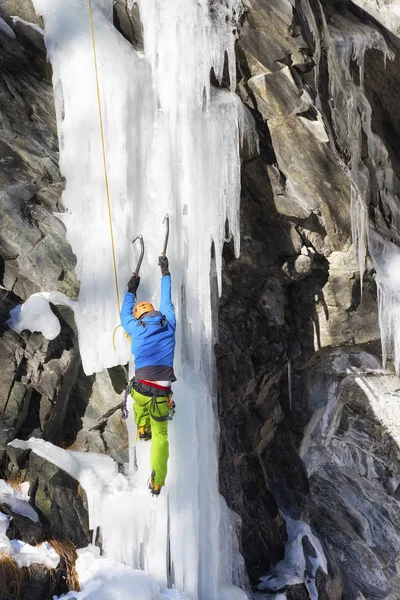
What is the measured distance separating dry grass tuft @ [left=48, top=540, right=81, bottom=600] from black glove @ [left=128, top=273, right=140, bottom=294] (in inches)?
90.4

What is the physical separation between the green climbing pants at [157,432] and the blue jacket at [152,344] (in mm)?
219

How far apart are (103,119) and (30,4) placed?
1557 mm

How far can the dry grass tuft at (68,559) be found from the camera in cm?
621

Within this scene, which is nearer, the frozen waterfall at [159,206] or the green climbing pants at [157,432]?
the green climbing pants at [157,432]

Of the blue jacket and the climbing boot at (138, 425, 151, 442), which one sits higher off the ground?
the blue jacket

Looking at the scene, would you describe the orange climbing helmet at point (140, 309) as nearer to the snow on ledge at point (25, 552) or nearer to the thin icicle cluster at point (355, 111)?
the snow on ledge at point (25, 552)

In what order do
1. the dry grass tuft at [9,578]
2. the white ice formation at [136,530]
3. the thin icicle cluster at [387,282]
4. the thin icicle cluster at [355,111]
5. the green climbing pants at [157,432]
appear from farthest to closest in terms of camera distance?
the thin icicle cluster at [387,282] < the thin icicle cluster at [355,111] < the white ice formation at [136,530] < the green climbing pants at [157,432] < the dry grass tuft at [9,578]

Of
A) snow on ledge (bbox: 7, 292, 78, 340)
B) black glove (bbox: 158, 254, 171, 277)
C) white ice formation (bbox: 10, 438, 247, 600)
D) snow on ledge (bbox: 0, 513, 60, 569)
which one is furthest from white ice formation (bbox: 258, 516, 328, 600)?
black glove (bbox: 158, 254, 171, 277)

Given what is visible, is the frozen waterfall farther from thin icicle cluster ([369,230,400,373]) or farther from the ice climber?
thin icicle cluster ([369,230,400,373])

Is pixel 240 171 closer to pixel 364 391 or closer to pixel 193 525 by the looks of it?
pixel 193 525

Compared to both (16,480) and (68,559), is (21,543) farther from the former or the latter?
(16,480)

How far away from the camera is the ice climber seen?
6312 mm

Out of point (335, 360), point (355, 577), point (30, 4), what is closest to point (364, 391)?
point (335, 360)

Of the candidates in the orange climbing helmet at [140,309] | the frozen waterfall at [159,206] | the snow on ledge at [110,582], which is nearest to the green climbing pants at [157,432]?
the frozen waterfall at [159,206]
